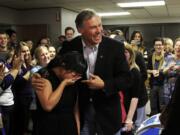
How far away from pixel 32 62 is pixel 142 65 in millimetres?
1400

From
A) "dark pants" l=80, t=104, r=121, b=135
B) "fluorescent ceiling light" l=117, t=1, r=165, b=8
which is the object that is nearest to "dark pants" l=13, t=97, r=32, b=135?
"dark pants" l=80, t=104, r=121, b=135

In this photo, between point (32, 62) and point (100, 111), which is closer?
point (100, 111)

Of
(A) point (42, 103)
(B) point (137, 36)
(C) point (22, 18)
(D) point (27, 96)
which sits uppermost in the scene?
(C) point (22, 18)

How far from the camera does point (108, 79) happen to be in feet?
6.61

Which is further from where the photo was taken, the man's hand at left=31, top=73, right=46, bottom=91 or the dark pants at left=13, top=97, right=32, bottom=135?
the dark pants at left=13, top=97, right=32, bottom=135

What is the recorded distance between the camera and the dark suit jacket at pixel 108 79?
203 cm

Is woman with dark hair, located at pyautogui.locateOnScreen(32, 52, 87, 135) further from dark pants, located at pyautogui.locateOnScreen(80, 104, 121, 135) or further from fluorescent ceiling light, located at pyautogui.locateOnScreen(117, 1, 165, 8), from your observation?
fluorescent ceiling light, located at pyautogui.locateOnScreen(117, 1, 165, 8)

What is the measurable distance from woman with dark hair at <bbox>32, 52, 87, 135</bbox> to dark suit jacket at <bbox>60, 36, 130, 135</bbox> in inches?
5.3

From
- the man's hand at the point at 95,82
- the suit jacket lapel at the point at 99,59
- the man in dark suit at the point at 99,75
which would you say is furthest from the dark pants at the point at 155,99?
the man's hand at the point at 95,82

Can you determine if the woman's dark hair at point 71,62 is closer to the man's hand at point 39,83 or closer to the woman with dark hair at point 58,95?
the woman with dark hair at point 58,95

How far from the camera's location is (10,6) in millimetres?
8359

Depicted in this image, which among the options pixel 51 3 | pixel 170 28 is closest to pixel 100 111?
pixel 51 3

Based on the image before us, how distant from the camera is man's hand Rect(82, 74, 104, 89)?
1879 millimetres

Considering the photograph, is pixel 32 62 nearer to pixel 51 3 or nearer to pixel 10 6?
pixel 51 3
